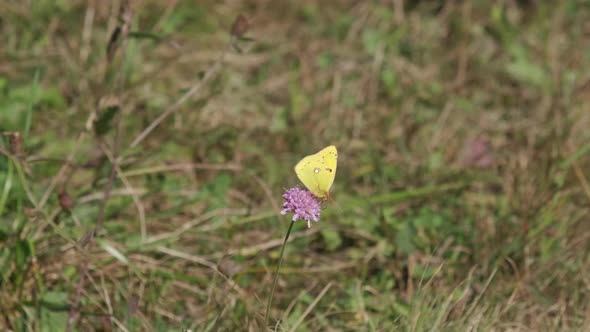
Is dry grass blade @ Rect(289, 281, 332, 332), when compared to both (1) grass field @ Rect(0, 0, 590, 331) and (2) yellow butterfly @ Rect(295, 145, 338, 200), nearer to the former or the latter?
(1) grass field @ Rect(0, 0, 590, 331)

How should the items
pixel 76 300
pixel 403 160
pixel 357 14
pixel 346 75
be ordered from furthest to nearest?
pixel 357 14, pixel 346 75, pixel 403 160, pixel 76 300

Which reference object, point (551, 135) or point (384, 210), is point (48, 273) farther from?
point (551, 135)

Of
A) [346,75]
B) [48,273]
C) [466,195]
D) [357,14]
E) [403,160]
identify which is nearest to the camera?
[48,273]

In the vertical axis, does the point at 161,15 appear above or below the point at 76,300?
above

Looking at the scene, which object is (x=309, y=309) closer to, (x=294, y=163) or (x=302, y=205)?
(x=302, y=205)

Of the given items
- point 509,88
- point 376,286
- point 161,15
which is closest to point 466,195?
point 376,286

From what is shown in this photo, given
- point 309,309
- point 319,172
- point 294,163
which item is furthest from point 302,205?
point 294,163

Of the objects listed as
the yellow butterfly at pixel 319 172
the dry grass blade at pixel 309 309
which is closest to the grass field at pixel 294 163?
the dry grass blade at pixel 309 309
